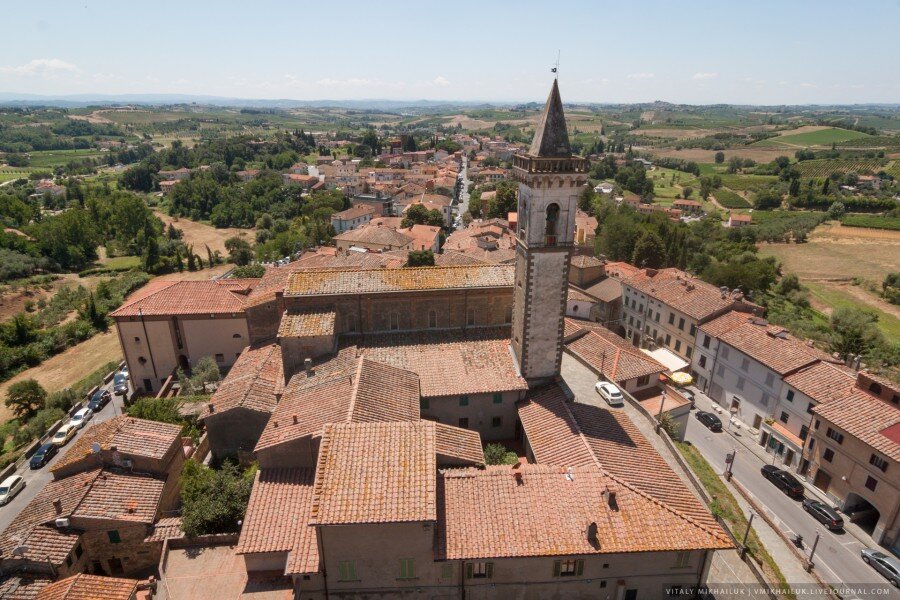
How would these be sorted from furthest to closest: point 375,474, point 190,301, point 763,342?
point 190,301 < point 763,342 < point 375,474

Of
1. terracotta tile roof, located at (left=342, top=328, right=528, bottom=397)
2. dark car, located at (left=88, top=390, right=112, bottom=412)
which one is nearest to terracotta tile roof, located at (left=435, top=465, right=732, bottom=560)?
terracotta tile roof, located at (left=342, top=328, right=528, bottom=397)

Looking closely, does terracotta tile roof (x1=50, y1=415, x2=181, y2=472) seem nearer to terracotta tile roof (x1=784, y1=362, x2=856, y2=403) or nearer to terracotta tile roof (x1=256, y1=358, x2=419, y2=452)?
terracotta tile roof (x1=256, y1=358, x2=419, y2=452)

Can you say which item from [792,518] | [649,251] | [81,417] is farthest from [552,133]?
[649,251]

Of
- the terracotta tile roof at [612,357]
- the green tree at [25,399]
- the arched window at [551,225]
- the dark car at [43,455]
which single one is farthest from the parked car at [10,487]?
the terracotta tile roof at [612,357]

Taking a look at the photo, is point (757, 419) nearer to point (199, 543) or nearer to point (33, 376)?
point (199, 543)

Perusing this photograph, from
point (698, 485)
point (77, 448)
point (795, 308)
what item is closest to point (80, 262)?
point (77, 448)

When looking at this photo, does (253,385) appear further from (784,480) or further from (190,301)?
(784,480)
